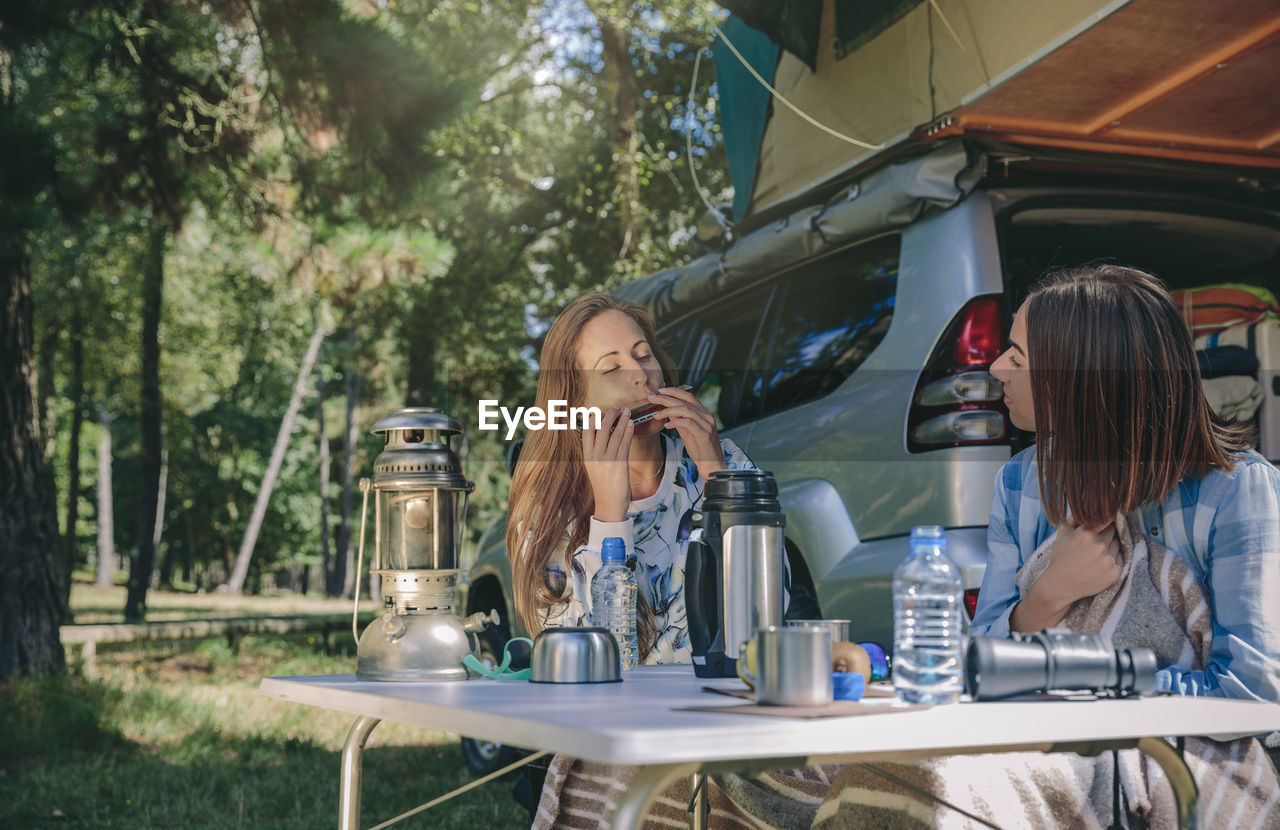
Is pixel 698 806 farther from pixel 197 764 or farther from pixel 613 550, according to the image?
pixel 197 764

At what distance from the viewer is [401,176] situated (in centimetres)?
584

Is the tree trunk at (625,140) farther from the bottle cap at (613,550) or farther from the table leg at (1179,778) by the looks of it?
the table leg at (1179,778)

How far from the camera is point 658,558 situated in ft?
9.16

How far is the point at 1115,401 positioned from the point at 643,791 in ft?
3.96

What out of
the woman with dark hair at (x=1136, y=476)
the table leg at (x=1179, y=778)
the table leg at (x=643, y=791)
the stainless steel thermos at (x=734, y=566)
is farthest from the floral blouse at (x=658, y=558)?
the table leg at (x=643, y=791)

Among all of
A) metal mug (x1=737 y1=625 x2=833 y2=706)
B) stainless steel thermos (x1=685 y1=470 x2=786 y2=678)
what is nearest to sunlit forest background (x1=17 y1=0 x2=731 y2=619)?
stainless steel thermos (x1=685 y1=470 x2=786 y2=678)

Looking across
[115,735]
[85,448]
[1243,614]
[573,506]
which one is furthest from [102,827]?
[85,448]

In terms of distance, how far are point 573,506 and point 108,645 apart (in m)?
7.79

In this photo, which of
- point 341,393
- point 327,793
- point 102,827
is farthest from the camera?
point 341,393

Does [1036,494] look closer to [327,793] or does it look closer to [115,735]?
[327,793]

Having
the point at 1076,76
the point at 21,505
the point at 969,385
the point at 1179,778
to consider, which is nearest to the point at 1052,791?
the point at 1179,778

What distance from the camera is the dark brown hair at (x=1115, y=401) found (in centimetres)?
193

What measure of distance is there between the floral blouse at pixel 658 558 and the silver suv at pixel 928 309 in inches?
25.9

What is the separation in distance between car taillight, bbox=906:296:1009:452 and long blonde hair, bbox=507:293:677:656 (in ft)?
3.31
